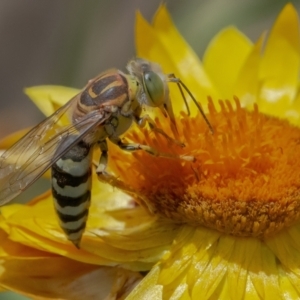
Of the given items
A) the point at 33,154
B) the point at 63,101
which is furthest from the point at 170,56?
the point at 33,154

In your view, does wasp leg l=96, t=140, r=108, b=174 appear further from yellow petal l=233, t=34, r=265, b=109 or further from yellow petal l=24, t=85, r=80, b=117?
yellow petal l=233, t=34, r=265, b=109

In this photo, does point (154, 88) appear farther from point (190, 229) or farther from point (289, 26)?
point (289, 26)

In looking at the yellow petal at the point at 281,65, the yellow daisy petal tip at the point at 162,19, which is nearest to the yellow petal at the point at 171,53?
the yellow daisy petal tip at the point at 162,19

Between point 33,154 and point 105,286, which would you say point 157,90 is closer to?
point 33,154

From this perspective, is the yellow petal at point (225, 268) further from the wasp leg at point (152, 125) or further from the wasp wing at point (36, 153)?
the wasp wing at point (36, 153)

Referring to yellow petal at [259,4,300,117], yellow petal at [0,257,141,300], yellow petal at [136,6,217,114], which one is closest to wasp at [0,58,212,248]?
yellow petal at [0,257,141,300]

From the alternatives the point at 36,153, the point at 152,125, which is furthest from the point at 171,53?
the point at 36,153
